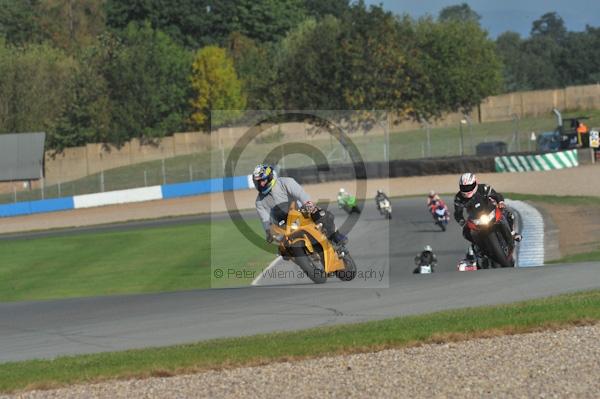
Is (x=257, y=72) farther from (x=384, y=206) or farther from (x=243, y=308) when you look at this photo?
(x=243, y=308)

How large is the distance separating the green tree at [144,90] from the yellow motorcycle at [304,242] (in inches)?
2419

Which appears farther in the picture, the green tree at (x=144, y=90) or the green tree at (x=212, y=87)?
the green tree at (x=212, y=87)

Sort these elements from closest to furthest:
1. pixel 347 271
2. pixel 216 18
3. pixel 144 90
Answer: pixel 347 271 < pixel 144 90 < pixel 216 18

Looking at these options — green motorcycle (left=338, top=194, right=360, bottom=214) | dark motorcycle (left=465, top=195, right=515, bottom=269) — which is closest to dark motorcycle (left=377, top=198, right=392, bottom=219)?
green motorcycle (left=338, top=194, right=360, bottom=214)

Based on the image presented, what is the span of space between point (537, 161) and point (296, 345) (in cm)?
3810

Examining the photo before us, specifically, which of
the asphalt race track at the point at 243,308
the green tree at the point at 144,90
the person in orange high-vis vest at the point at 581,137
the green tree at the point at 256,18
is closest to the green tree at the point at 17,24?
the green tree at the point at 256,18

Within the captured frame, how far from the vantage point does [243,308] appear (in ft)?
47.4

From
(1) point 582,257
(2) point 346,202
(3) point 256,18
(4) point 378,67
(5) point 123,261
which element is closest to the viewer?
(1) point 582,257

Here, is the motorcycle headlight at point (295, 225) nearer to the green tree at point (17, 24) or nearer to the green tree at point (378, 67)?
the green tree at point (378, 67)

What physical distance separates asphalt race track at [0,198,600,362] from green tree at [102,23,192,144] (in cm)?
6165

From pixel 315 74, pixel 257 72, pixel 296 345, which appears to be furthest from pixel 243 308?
pixel 257 72

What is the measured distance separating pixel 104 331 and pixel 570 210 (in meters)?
22.7

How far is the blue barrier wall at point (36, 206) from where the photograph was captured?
54219mm

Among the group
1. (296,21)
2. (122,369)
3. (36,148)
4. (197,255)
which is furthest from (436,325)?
(296,21)
